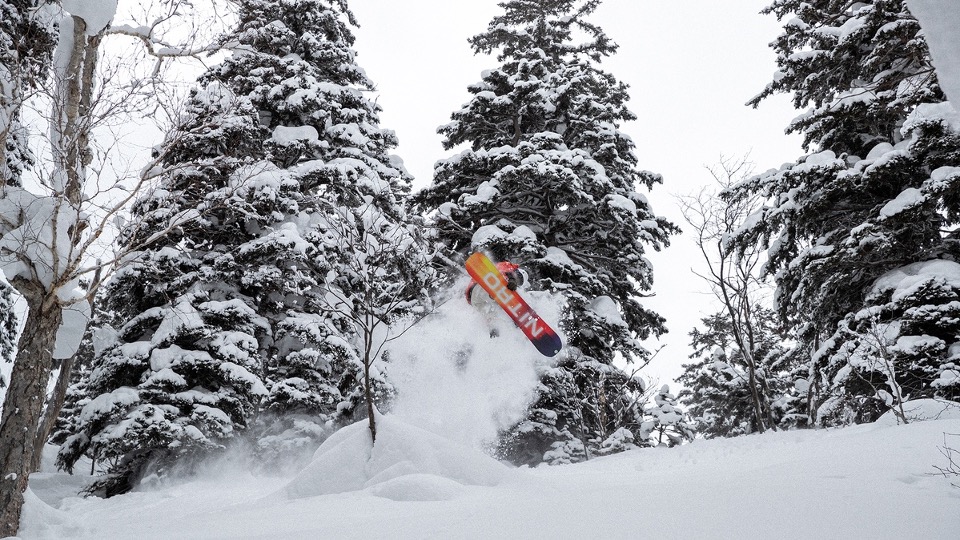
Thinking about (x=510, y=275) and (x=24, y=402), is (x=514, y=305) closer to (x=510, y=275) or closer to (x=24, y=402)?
(x=510, y=275)

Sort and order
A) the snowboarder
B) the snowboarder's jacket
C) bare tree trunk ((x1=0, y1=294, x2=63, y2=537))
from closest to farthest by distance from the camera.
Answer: bare tree trunk ((x1=0, y1=294, x2=63, y2=537)) < the snowboarder's jacket < the snowboarder

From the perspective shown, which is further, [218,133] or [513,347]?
[513,347]

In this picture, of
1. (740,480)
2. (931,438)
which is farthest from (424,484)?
(931,438)

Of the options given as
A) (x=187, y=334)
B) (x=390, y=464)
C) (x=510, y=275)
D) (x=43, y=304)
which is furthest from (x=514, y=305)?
(x=43, y=304)

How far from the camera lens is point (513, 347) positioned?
47.7 feet

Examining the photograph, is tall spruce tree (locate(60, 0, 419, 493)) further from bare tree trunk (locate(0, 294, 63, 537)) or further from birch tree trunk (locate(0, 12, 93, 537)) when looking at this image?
bare tree trunk (locate(0, 294, 63, 537))

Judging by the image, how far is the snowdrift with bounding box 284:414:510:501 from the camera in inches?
266

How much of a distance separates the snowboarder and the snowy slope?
5.41m

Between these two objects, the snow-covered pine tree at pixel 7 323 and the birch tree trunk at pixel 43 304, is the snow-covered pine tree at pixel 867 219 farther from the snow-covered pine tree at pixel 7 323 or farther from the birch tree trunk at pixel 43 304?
the snow-covered pine tree at pixel 7 323

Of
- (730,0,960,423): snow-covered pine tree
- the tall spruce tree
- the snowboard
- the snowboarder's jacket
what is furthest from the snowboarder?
(730,0,960,423): snow-covered pine tree

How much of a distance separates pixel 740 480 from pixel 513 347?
9.72m

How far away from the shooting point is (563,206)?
1631 centimetres

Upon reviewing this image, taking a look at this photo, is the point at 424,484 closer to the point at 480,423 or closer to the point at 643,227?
the point at 480,423

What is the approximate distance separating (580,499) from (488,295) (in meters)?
9.41
